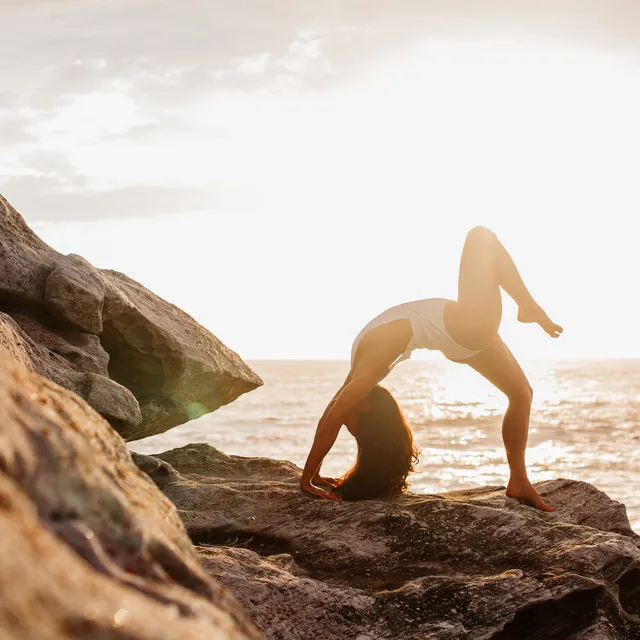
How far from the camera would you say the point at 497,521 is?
4.45 meters

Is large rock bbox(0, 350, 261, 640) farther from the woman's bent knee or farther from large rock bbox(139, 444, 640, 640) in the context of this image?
the woman's bent knee

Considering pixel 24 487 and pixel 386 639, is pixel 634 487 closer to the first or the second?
pixel 386 639

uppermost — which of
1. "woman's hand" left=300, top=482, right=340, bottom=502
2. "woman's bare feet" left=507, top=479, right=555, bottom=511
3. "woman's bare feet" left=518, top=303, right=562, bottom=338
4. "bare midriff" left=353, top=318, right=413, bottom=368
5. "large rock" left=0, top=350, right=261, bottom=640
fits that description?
"woman's bare feet" left=518, top=303, right=562, bottom=338

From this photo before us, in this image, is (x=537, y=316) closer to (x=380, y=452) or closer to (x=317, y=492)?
(x=380, y=452)

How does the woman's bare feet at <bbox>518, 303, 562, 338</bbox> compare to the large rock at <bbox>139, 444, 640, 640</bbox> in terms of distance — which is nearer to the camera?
the large rock at <bbox>139, 444, 640, 640</bbox>

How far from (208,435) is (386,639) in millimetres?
22946

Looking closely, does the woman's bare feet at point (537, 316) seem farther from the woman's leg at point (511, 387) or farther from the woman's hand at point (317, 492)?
the woman's hand at point (317, 492)

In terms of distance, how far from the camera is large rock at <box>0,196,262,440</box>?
5.54m

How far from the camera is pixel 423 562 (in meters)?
4.14

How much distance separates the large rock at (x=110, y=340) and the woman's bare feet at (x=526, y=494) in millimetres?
2842

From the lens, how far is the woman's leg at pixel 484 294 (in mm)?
5039

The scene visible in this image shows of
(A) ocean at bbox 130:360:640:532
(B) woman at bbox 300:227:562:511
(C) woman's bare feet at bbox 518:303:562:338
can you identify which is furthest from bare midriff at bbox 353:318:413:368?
(A) ocean at bbox 130:360:640:532

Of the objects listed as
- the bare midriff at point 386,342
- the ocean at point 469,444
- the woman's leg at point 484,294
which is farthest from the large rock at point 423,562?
the ocean at point 469,444

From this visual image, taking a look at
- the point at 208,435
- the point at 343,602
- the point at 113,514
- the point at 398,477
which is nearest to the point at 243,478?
the point at 398,477
